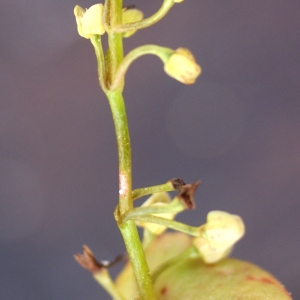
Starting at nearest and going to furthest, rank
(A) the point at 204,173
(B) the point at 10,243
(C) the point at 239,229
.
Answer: (C) the point at 239,229 < (B) the point at 10,243 < (A) the point at 204,173

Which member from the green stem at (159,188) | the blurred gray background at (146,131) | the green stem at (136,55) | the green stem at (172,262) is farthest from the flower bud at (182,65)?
the blurred gray background at (146,131)

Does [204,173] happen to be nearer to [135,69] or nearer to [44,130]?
[135,69]

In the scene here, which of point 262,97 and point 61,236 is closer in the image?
point 61,236

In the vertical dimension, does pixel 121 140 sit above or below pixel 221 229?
above

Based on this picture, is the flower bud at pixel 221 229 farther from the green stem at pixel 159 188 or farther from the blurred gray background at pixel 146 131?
the blurred gray background at pixel 146 131

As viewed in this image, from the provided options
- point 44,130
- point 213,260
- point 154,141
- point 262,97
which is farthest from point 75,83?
point 213,260

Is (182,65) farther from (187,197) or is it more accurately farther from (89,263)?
(89,263)

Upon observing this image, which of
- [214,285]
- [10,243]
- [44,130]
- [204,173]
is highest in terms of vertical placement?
[44,130]

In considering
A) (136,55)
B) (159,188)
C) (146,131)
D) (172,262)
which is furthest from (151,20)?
(146,131)
